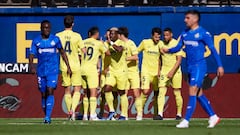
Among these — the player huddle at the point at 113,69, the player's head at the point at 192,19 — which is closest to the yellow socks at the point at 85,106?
the player huddle at the point at 113,69

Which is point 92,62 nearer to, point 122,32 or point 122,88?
point 122,88

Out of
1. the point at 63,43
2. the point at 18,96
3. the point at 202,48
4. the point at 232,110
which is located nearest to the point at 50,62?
the point at 63,43

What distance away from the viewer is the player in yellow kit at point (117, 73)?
20.4 m

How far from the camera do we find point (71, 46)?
64.9 ft

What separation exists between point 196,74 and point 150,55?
22.0ft

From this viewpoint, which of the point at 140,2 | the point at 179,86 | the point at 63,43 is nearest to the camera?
the point at 63,43

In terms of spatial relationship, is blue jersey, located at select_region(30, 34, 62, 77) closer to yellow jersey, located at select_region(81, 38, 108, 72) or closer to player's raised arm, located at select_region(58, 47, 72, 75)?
player's raised arm, located at select_region(58, 47, 72, 75)

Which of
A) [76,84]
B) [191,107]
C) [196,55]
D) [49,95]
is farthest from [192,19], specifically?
[76,84]

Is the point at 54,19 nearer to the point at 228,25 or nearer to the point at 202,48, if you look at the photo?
the point at 228,25

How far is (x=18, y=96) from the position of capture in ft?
76.6

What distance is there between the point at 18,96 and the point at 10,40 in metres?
1.97

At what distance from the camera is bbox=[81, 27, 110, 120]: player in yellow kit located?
19.9 metres

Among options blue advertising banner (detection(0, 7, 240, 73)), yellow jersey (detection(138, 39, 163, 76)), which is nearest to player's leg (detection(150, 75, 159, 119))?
yellow jersey (detection(138, 39, 163, 76))

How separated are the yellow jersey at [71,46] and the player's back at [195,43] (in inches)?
202
